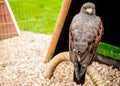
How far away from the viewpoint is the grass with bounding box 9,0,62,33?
8.00 metres

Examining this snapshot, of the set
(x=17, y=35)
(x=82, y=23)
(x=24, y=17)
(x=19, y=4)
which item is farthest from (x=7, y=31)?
(x=82, y=23)

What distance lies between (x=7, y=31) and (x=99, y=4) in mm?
2439

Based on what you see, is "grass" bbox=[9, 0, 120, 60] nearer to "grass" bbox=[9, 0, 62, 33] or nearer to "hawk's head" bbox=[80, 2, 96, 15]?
"grass" bbox=[9, 0, 62, 33]

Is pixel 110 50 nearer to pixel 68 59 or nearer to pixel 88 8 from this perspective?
pixel 68 59

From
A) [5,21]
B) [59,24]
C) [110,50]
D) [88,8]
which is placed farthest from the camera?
[5,21]

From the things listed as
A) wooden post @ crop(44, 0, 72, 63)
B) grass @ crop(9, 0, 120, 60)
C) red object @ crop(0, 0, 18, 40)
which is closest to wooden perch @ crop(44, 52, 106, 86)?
wooden post @ crop(44, 0, 72, 63)

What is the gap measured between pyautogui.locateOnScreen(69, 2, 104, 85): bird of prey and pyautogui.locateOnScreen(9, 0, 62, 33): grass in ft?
12.6

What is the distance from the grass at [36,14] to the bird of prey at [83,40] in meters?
3.83

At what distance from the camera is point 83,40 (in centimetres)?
388

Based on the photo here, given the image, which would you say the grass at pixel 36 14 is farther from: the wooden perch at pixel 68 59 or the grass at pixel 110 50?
the wooden perch at pixel 68 59

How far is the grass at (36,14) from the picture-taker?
8.00 m

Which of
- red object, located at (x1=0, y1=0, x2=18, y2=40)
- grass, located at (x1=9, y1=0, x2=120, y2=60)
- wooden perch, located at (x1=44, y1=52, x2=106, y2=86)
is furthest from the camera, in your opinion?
grass, located at (x1=9, y1=0, x2=120, y2=60)

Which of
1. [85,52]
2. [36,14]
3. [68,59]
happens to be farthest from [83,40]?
[36,14]

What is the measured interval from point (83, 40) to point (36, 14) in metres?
5.19
